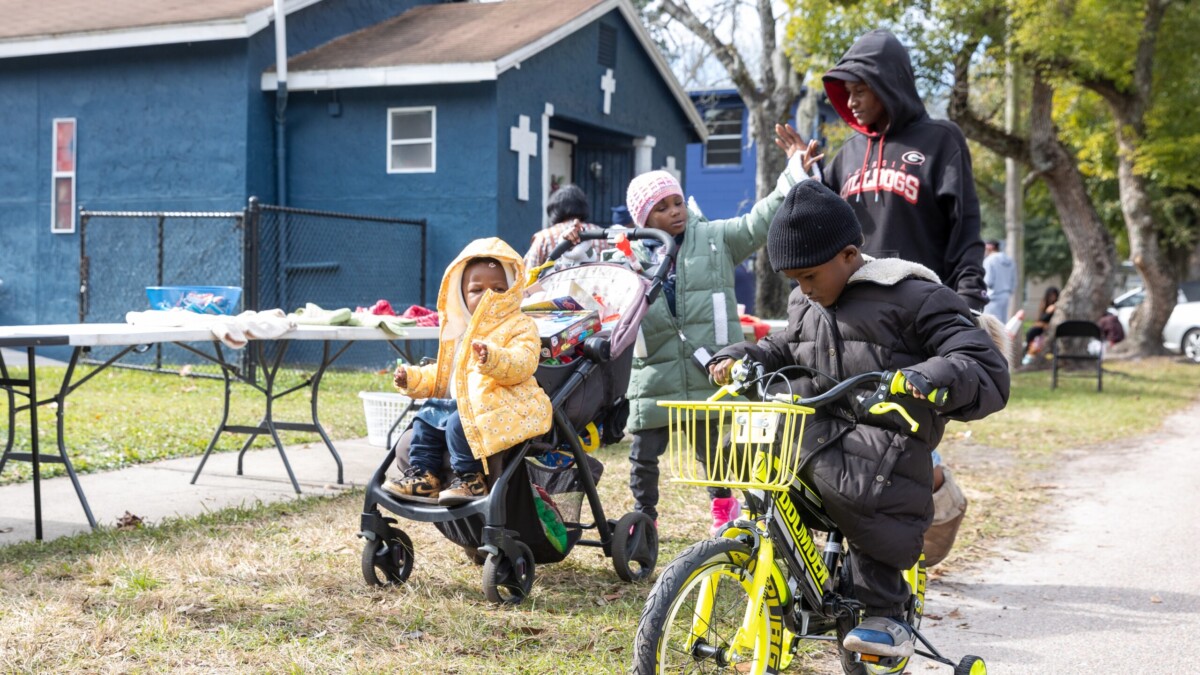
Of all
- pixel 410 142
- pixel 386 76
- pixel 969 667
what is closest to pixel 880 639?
pixel 969 667

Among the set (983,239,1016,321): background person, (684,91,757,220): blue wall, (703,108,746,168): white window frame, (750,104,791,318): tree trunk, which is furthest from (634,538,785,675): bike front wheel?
(703,108,746,168): white window frame

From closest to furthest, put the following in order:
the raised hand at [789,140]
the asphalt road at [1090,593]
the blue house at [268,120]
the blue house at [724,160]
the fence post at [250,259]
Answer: the asphalt road at [1090,593] → the raised hand at [789,140] → the fence post at [250,259] → the blue house at [268,120] → the blue house at [724,160]

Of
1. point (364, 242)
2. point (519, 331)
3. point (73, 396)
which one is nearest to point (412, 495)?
point (519, 331)

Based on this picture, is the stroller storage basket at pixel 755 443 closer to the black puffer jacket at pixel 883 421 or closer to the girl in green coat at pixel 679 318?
the black puffer jacket at pixel 883 421

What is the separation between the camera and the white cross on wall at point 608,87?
1925cm

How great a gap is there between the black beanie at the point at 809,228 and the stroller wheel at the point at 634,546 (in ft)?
6.82

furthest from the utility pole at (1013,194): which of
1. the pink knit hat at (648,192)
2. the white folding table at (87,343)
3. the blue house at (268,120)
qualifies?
the pink knit hat at (648,192)

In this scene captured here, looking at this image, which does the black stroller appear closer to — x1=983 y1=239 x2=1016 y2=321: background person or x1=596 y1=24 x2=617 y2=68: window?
x1=983 y1=239 x2=1016 y2=321: background person

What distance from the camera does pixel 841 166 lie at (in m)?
5.21

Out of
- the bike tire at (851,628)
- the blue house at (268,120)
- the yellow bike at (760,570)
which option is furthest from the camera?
the blue house at (268,120)

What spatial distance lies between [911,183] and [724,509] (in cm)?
190

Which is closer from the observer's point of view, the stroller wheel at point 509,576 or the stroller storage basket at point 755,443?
the stroller storage basket at point 755,443

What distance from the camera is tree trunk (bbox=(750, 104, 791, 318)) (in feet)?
63.7

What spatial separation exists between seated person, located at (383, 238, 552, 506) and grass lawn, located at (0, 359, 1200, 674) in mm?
535
